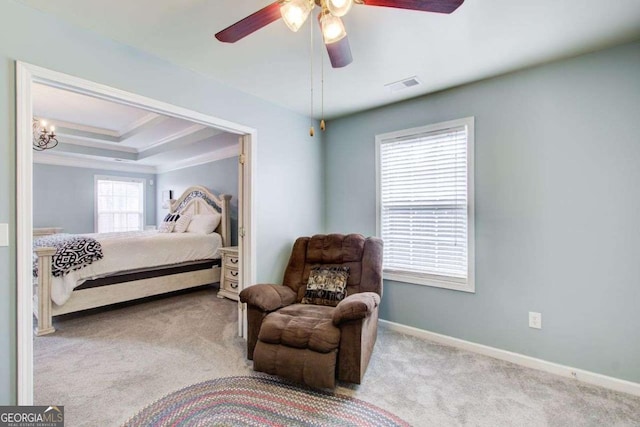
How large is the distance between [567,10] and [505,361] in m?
2.52

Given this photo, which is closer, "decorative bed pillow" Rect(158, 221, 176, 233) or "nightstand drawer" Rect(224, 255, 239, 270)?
"nightstand drawer" Rect(224, 255, 239, 270)

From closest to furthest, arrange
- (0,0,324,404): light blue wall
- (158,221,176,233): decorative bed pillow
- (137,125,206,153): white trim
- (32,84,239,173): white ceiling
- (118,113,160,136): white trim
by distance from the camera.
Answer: (0,0,324,404): light blue wall
(32,84,239,173): white ceiling
(118,113,160,136): white trim
(137,125,206,153): white trim
(158,221,176,233): decorative bed pillow

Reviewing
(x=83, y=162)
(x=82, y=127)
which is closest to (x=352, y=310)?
(x=82, y=127)

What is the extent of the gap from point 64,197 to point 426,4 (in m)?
7.49

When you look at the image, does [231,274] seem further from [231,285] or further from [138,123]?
[138,123]

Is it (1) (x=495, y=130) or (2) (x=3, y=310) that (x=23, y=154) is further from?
(1) (x=495, y=130)

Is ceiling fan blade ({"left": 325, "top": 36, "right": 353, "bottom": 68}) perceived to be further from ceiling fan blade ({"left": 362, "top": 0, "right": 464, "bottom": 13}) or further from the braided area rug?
the braided area rug

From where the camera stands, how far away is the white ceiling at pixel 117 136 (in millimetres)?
3770

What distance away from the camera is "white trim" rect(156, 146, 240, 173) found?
5.16 m

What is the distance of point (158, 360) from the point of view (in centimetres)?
242

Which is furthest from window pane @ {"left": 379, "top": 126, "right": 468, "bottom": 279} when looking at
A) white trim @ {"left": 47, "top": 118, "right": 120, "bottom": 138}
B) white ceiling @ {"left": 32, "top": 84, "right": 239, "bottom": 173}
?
white trim @ {"left": 47, "top": 118, "right": 120, "bottom": 138}

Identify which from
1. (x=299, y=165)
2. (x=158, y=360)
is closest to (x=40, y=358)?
(x=158, y=360)

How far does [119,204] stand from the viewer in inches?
268

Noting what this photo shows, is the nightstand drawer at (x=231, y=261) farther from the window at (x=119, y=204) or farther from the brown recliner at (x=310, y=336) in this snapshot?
the window at (x=119, y=204)
